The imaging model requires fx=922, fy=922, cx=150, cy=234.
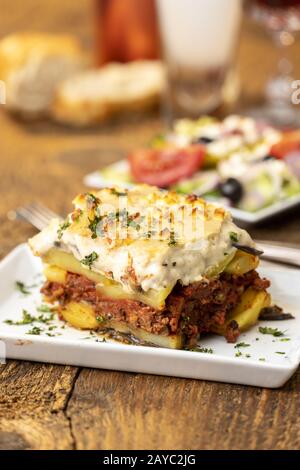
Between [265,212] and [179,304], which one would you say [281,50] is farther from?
[179,304]

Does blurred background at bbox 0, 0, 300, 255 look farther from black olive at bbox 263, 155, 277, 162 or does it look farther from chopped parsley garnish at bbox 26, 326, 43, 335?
chopped parsley garnish at bbox 26, 326, 43, 335

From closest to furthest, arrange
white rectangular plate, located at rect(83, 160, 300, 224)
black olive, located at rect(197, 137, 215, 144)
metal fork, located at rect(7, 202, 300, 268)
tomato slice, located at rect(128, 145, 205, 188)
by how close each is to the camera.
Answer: metal fork, located at rect(7, 202, 300, 268) < white rectangular plate, located at rect(83, 160, 300, 224) < tomato slice, located at rect(128, 145, 205, 188) < black olive, located at rect(197, 137, 215, 144)

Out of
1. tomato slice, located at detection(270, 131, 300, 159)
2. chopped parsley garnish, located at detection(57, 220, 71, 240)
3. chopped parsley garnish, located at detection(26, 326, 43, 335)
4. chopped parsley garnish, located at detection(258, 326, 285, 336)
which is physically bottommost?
chopped parsley garnish, located at detection(26, 326, 43, 335)

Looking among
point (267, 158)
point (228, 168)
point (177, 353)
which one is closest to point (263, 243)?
point (228, 168)

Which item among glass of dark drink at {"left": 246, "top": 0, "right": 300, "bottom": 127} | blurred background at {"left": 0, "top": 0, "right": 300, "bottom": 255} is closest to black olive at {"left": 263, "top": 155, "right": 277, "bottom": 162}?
blurred background at {"left": 0, "top": 0, "right": 300, "bottom": 255}

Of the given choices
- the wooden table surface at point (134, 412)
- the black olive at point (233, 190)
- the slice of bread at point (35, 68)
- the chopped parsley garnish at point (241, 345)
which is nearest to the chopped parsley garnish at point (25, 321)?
the wooden table surface at point (134, 412)

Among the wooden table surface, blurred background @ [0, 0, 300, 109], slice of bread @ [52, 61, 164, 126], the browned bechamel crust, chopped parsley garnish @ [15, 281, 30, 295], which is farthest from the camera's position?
blurred background @ [0, 0, 300, 109]
